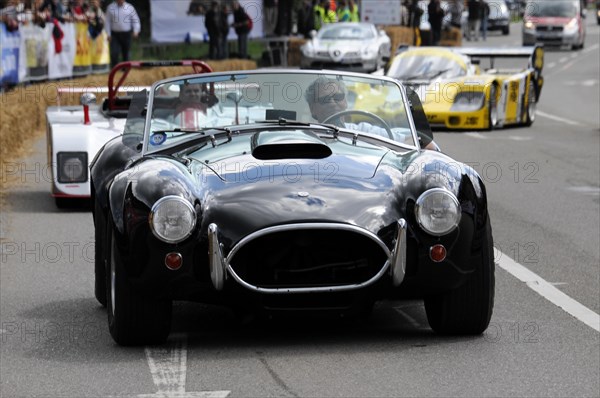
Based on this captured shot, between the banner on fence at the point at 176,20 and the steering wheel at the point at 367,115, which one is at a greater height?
the steering wheel at the point at 367,115

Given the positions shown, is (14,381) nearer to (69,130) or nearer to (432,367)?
(432,367)

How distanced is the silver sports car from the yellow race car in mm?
13613

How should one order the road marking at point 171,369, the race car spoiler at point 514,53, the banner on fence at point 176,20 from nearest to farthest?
the road marking at point 171,369, the race car spoiler at point 514,53, the banner on fence at point 176,20

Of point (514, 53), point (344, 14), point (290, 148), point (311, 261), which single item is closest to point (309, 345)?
point (311, 261)

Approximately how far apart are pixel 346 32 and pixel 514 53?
1643cm

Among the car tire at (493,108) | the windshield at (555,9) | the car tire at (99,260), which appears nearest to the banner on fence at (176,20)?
the windshield at (555,9)

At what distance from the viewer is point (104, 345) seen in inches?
248

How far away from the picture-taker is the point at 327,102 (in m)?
7.33

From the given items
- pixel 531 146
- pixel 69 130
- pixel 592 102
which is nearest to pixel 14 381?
pixel 69 130

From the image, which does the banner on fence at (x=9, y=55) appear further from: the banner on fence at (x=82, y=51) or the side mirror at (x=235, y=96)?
the side mirror at (x=235, y=96)

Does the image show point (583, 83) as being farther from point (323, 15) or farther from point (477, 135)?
point (477, 135)

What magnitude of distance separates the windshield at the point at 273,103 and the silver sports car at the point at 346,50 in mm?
27307

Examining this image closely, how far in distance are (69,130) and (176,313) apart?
537 centimetres

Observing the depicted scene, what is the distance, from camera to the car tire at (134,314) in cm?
604
